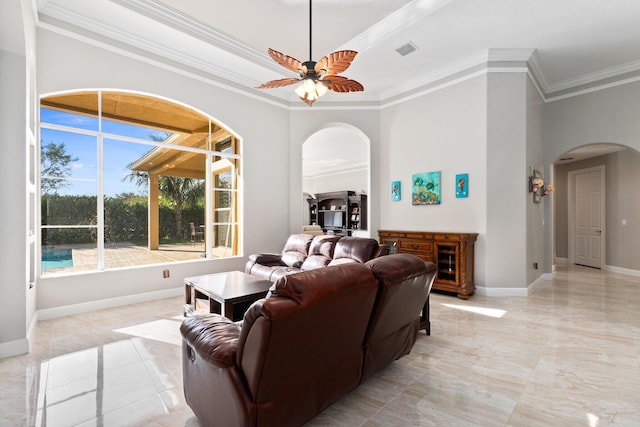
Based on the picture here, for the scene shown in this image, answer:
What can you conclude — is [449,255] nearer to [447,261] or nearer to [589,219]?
[447,261]

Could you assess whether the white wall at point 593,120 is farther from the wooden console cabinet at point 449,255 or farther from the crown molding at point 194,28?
the crown molding at point 194,28

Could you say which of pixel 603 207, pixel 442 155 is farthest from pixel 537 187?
pixel 603 207

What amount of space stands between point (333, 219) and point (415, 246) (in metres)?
7.02

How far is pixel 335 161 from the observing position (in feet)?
34.7

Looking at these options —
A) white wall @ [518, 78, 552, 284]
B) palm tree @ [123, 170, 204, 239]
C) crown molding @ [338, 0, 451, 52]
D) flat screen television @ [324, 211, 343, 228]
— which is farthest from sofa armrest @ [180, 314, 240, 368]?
flat screen television @ [324, 211, 343, 228]

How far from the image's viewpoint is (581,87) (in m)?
5.27

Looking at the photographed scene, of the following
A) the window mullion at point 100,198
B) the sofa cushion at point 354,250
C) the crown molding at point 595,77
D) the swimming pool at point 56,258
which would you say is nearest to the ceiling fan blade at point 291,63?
the sofa cushion at point 354,250

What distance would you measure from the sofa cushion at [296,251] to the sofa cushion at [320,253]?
0.10 m

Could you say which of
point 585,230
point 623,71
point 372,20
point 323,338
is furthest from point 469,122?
point 585,230

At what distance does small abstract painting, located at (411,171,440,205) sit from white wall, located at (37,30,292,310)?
2.34 meters

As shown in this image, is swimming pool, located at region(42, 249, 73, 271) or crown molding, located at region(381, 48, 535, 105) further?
Answer: crown molding, located at region(381, 48, 535, 105)

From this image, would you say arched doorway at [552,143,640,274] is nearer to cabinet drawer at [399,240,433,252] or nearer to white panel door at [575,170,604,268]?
white panel door at [575,170,604,268]

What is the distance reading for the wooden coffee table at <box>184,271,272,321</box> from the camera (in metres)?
2.78

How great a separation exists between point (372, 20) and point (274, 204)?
329 cm
